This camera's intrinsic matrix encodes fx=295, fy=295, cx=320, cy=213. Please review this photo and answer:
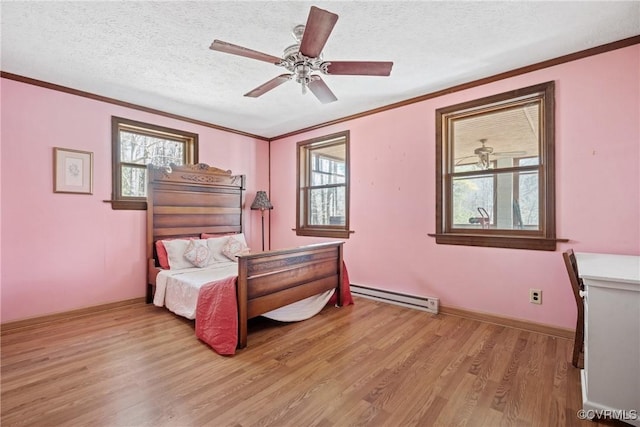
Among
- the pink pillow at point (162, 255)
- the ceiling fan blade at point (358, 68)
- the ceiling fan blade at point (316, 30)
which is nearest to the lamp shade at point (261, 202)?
the pink pillow at point (162, 255)

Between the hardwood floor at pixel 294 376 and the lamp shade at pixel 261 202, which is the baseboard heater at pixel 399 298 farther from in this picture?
the lamp shade at pixel 261 202

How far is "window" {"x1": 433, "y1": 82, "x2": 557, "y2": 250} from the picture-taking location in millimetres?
2748

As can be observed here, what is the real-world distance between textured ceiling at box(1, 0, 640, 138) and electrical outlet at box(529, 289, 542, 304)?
2.12 m

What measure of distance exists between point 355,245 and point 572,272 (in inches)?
96.8

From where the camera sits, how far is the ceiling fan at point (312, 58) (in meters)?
1.71

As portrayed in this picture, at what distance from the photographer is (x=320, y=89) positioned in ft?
8.34

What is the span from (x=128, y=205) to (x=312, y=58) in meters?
2.98

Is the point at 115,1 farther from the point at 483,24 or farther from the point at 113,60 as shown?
the point at 483,24

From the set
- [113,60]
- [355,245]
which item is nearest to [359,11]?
[113,60]

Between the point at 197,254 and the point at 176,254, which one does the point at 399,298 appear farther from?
the point at 176,254

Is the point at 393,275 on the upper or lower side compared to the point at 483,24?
lower

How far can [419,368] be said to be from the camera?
7.13 ft

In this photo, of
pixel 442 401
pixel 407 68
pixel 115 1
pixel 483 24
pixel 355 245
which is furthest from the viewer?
pixel 355 245

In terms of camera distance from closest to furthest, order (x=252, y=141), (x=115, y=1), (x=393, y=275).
A: 1. (x=115, y=1)
2. (x=393, y=275)
3. (x=252, y=141)
